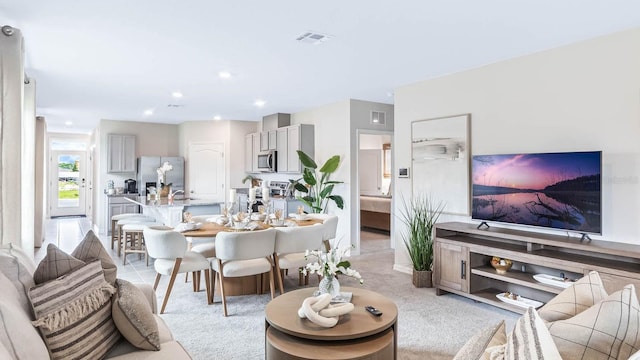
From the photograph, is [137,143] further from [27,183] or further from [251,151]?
[27,183]

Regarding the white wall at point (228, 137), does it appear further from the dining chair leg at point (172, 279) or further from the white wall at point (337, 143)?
the dining chair leg at point (172, 279)

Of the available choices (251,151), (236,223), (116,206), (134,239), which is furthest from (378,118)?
(116,206)

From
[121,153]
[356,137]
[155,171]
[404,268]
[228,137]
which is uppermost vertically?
[228,137]

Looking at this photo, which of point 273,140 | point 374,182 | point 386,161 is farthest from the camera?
point 374,182

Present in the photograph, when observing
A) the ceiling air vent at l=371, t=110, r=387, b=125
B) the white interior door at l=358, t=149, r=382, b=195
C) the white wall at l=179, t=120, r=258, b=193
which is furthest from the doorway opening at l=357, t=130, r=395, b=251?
the white wall at l=179, t=120, r=258, b=193

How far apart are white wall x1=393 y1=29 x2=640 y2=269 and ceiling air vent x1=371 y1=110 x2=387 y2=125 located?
1.85m

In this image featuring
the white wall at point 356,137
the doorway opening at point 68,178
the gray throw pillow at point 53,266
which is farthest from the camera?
the doorway opening at point 68,178

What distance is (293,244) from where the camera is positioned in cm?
409

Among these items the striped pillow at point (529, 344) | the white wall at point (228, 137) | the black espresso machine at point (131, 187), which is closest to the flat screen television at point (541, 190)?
the striped pillow at point (529, 344)

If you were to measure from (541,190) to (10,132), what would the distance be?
460cm

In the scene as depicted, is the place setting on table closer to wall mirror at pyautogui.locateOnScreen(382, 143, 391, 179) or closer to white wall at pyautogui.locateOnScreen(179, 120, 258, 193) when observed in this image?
white wall at pyautogui.locateOnScreen(179, 120, 258, 193)

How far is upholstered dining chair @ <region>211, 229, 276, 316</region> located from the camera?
3.70 meters

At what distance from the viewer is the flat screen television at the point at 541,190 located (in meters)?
3.34

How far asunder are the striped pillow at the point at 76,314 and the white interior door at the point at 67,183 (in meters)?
11.8
